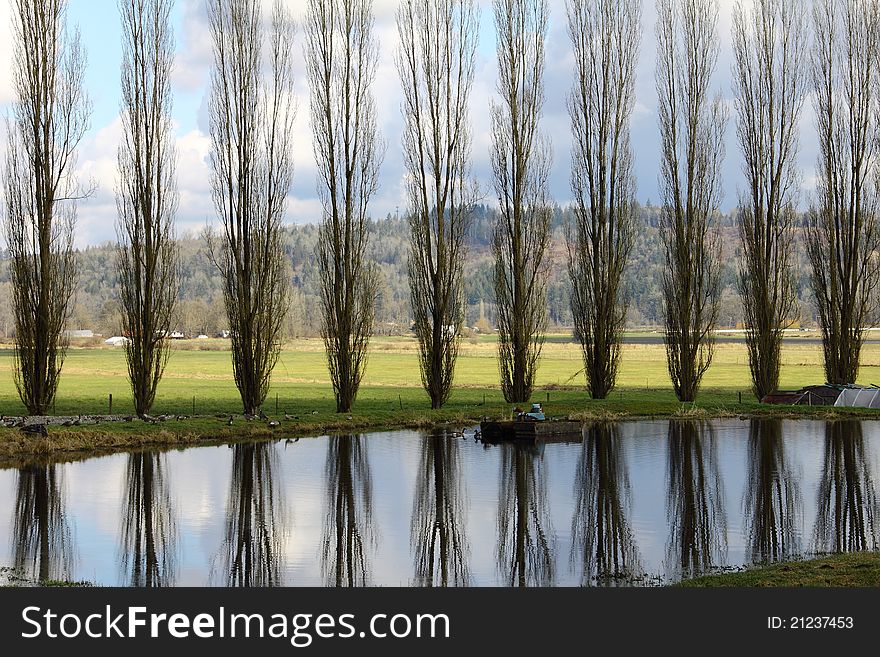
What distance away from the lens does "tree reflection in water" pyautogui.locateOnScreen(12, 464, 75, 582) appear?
14077 millimetres

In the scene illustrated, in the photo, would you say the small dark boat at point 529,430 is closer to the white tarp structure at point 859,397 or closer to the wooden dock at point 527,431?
the wooden dock at point 527,431

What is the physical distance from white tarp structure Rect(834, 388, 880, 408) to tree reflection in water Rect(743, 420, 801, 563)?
9.84 metres

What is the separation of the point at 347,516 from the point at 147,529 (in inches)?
140

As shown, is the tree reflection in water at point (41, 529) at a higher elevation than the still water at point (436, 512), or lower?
higher

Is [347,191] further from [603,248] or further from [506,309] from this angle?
[603,248]

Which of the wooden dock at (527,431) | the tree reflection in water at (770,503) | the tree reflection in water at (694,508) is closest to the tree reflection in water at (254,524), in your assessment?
the tree reflection in water at (694,508)

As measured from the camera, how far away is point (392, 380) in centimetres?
5916

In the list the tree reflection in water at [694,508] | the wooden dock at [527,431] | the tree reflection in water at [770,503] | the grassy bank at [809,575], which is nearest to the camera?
the grassy bank at [809,575]

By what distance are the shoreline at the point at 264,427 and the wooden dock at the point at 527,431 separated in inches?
134

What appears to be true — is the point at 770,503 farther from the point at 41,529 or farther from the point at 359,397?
the point at 359,397

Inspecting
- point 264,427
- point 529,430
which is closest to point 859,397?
point 529,430

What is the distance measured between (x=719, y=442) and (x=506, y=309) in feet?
37.0

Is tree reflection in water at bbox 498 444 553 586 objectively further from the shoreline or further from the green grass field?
the green grass field

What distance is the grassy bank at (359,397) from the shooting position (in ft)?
92.5
